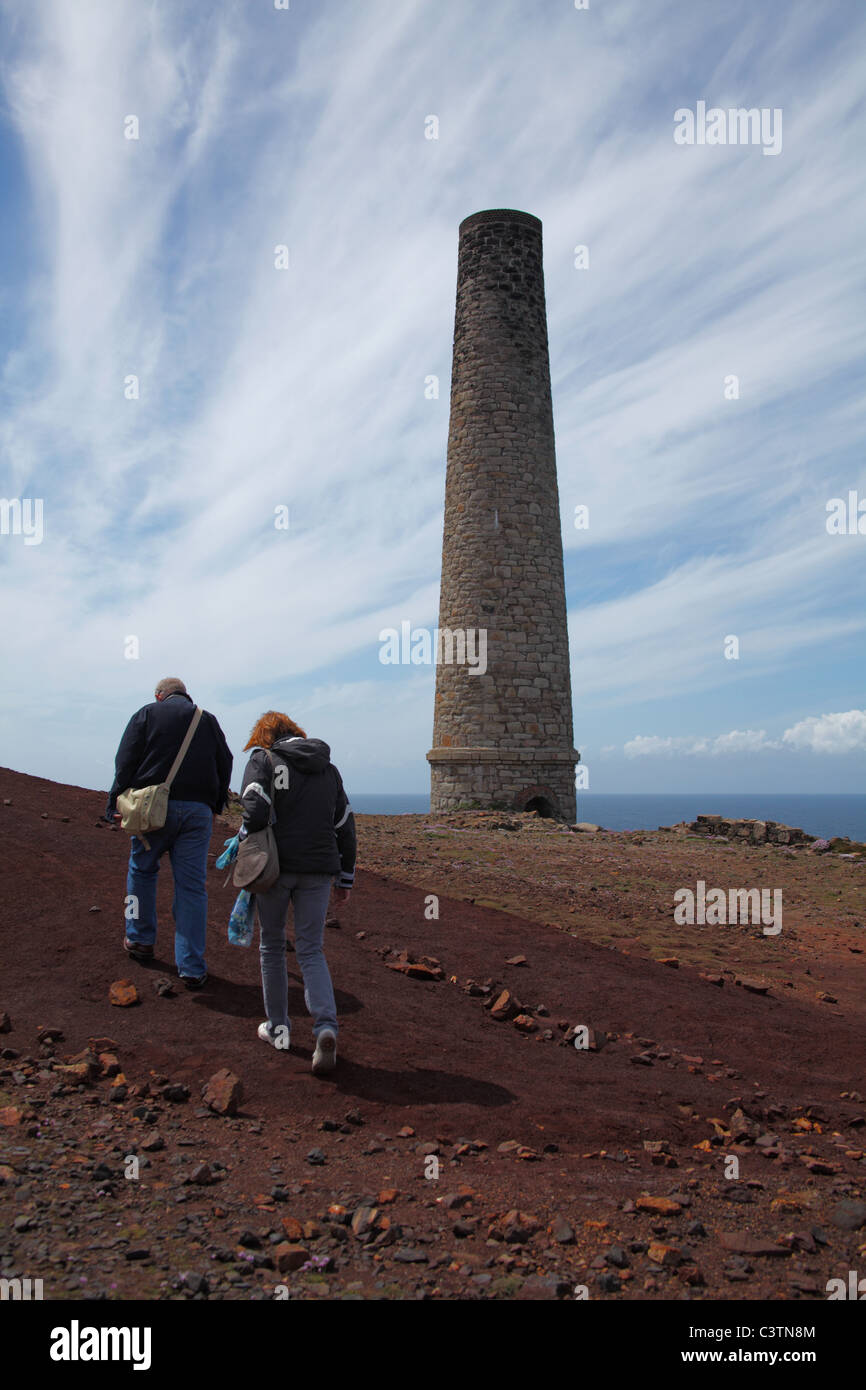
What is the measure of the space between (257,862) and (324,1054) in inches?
47.6

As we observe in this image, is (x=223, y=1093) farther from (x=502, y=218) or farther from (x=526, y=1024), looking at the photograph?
(x=502, y=218)

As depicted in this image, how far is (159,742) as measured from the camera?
22.4ft

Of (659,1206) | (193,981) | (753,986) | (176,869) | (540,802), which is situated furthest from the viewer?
(540,802)

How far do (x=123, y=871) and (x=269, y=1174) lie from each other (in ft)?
17.0

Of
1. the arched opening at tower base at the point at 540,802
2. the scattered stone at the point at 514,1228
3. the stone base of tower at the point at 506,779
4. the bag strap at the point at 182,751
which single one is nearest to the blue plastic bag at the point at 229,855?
the bag strap at the point at 182,751

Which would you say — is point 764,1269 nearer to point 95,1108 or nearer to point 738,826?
point 95,1108

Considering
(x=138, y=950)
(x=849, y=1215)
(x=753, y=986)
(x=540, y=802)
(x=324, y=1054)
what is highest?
(x=540, y=802)

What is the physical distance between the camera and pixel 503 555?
75.3 ft

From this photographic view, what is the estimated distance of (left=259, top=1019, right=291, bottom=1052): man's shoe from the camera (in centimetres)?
570

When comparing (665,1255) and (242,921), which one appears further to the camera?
(242,921)

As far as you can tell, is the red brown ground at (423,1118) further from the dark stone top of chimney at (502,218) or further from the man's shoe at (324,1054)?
the dark stone top of chimney at (502,218)

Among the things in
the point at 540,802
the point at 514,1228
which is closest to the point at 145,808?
the point at 514,1228

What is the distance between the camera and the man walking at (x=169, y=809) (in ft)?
22.2
